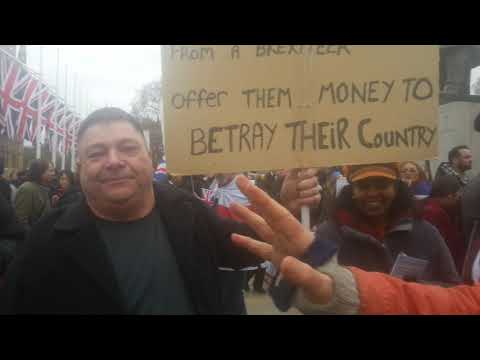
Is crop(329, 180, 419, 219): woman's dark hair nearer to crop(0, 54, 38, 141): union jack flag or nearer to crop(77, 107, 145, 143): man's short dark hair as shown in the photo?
crop(77, 107, 145, 143): man's short dark hair

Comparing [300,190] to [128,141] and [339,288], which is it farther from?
[128,141]

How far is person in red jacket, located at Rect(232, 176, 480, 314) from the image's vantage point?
105 centimetres

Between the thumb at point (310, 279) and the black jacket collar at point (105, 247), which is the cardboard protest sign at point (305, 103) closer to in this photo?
the black jacket collar at point (105, 247)

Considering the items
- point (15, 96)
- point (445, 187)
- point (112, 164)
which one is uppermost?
point (15, 96)

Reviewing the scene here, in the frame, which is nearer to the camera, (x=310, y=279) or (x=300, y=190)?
(x=310, y=279)

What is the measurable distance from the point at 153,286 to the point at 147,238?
20 cm

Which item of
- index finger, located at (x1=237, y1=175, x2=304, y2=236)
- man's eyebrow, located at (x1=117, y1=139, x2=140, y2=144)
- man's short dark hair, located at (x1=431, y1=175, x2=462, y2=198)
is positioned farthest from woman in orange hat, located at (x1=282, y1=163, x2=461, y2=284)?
man's short dark hair, located at (x1=431, y1=175, x2=462, y2=198)

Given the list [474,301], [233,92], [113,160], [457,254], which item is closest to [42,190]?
[113,160]

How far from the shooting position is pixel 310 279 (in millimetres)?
1051

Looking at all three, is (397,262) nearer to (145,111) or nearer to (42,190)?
A: (42,190)

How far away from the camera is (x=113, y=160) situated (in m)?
1.58

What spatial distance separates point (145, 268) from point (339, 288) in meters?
0.80

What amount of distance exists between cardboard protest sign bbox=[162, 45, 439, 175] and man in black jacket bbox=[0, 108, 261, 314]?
0.24 meters

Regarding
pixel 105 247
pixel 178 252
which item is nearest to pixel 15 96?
pixel 105 247
